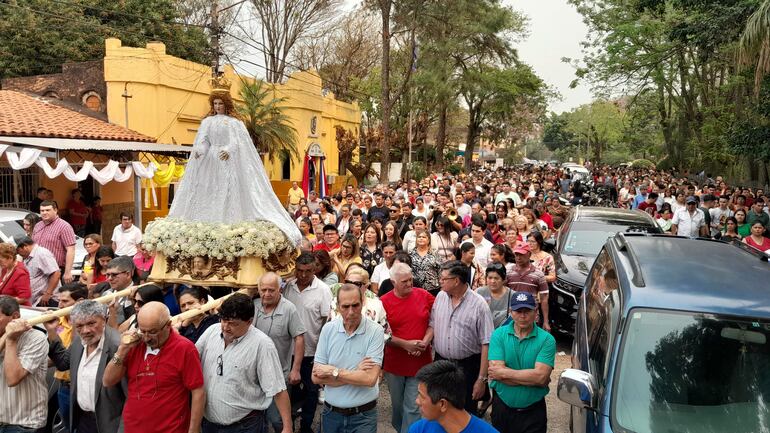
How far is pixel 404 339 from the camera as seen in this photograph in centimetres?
579

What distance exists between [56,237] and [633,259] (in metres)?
7.41

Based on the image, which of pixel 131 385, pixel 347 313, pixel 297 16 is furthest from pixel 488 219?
pixel 297 16

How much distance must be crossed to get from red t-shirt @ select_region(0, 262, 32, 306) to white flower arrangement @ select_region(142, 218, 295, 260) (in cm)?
171

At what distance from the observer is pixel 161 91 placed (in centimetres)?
2262

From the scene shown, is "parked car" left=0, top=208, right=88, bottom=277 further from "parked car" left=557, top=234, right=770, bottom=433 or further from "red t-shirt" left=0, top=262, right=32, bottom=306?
"parked car" left=557, top=234, right=770, bottom=433

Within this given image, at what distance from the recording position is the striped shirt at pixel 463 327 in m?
5.70

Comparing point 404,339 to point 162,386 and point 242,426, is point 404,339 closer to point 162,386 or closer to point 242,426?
point 242,426

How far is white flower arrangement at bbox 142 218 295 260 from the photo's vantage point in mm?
6254

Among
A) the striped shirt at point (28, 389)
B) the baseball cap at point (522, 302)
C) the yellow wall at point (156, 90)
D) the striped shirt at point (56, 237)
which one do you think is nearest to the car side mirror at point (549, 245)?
the baseball cap at point (522, 302)

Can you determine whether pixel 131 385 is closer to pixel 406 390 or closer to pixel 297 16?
pixel 406 390

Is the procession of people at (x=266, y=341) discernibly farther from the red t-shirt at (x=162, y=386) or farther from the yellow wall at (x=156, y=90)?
the yellow wall at (x=156, y=90)

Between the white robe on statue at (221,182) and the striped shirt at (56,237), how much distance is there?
11.0ft

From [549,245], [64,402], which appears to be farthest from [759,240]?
[64,402]

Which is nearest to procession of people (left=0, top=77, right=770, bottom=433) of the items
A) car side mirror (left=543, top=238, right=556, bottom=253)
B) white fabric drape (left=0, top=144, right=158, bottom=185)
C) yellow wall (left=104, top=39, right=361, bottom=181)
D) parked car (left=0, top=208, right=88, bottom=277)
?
car side mirror (left=543, top=238, right=556, bottom=253)
